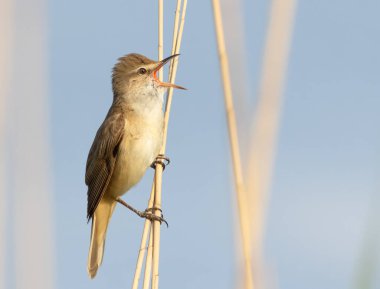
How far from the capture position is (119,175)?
5.01 meters

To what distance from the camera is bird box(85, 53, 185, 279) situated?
4.70 m

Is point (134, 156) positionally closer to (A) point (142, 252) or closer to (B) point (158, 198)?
(B) point (158, 198)

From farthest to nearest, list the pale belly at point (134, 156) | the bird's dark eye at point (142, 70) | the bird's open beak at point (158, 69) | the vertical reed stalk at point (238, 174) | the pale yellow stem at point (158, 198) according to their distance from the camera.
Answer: the bird's dark eye at point (142, 70), the pale belly at point (134, 156), the bird's open beak at point (158, 69), the pale yellow stem at point (158, 198), the vertical reed stalk at point (238, 174)

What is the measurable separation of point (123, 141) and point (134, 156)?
161 mm

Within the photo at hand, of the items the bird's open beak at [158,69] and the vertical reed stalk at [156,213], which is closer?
the vertical reed stalk at [156,213]

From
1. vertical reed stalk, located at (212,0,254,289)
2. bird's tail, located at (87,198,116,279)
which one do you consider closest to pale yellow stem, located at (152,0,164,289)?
vertical reed stalk, located at (212,0,254,289)

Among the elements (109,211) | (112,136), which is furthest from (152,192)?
(109,211)

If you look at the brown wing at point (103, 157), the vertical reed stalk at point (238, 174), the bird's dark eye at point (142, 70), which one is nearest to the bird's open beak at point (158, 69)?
the bird's dark eye at point (142, 70)

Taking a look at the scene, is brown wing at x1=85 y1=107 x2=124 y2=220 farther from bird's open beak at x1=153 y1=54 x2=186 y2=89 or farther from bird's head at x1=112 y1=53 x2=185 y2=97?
bird's open beak at x1=153 y1=54 x2=186 y2=89

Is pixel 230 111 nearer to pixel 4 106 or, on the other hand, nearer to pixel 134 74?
pixel 4 106

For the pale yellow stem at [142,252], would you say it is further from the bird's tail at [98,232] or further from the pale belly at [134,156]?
the bird's tail at [98,232]

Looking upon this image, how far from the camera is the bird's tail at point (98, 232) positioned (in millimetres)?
4836

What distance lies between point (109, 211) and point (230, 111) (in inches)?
117

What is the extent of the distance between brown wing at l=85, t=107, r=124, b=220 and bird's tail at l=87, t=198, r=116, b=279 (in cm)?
23
